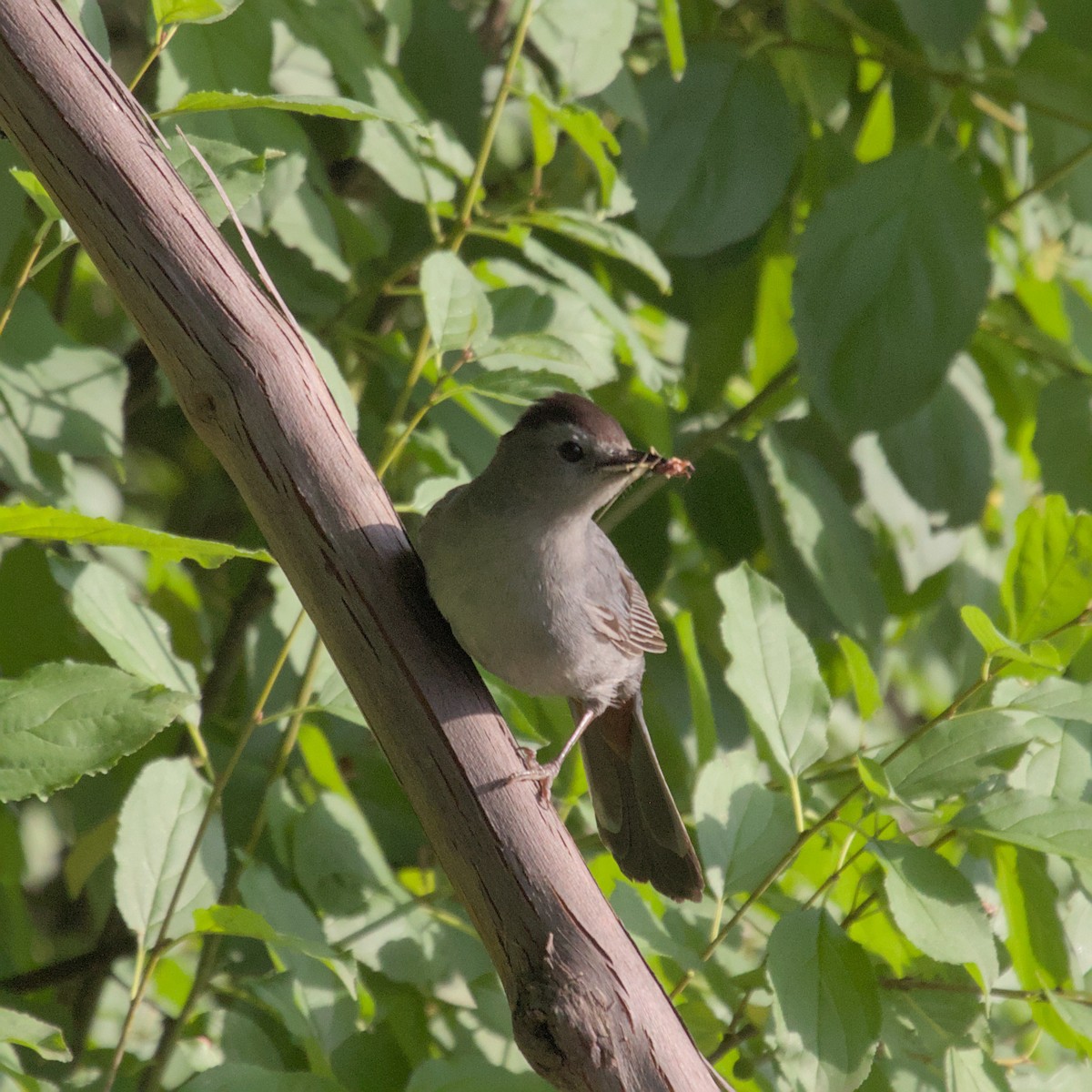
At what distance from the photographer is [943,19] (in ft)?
8.98

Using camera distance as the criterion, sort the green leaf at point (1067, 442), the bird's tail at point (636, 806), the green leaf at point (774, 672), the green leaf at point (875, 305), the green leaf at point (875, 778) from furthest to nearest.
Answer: the green leaf at point (1067, 442) → the green leaf at point (875, 305) → the bird's tail at point (636, 806) → the green leaf at point (774, 672) → the green leaf at point (875, 778)

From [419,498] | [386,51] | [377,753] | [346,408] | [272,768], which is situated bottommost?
[377,753]

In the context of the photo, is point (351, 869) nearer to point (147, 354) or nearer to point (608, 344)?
point (608, 344)

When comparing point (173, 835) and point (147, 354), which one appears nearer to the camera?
point (173, 835)

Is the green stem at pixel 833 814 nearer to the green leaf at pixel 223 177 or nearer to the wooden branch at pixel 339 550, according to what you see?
the wooden branch at pixel 339 550

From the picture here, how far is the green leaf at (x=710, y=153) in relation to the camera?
2984 mm

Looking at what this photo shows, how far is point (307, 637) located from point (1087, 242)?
225cm

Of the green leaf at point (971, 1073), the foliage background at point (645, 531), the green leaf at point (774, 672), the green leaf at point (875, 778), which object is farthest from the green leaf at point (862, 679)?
the green leaf at point (971, 1073)

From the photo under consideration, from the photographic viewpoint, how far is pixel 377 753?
3.03m

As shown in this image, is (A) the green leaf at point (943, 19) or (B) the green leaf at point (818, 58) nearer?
(A) the green leaf at point (943, 19)

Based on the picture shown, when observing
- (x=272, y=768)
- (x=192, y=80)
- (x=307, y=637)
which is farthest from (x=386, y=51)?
(x=272, y=768)

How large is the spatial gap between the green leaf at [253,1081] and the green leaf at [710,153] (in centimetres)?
188

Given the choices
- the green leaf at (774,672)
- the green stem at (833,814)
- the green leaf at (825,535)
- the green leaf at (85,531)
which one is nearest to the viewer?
the green leaf at (85,531)

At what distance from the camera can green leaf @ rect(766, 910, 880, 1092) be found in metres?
1.88
